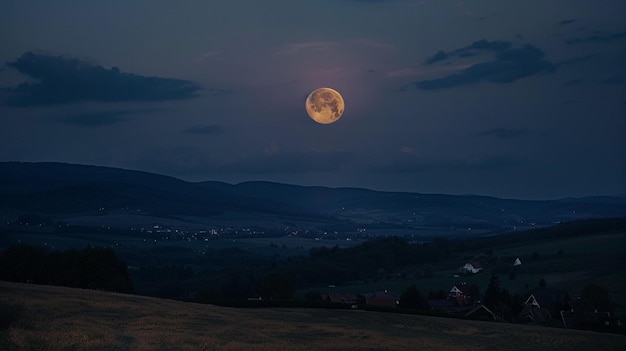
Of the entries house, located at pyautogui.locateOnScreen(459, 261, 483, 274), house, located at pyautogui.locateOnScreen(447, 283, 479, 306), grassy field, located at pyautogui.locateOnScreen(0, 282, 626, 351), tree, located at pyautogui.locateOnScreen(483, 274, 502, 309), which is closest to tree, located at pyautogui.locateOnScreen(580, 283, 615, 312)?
tree, located at pyautogui.locateOnScreen(483, 274, 502, 309)

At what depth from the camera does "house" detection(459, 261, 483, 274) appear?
12140cm

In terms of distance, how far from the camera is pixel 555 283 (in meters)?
98.5

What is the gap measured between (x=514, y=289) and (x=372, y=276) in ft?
119

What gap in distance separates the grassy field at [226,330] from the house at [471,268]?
223 feet

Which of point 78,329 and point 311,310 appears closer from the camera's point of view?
point 78,329

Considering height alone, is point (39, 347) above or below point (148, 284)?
above

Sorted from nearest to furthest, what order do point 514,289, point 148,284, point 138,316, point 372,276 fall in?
point 138,316, point 514,289, point 148,284, point 372,276

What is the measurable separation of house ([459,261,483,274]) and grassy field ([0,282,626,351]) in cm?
6798

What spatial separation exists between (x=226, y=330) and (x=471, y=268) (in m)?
89.4

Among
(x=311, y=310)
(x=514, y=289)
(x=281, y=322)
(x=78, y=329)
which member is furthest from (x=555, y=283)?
(x=78, y=329)

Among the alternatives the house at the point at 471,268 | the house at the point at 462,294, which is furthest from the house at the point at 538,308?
the house at the point at 471,268

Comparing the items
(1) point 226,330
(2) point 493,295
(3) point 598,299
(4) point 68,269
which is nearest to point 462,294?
(2) point 493,295

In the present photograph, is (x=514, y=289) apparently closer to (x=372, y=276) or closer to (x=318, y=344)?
(x=372, y=276)

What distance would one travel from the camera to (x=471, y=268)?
122 metres
